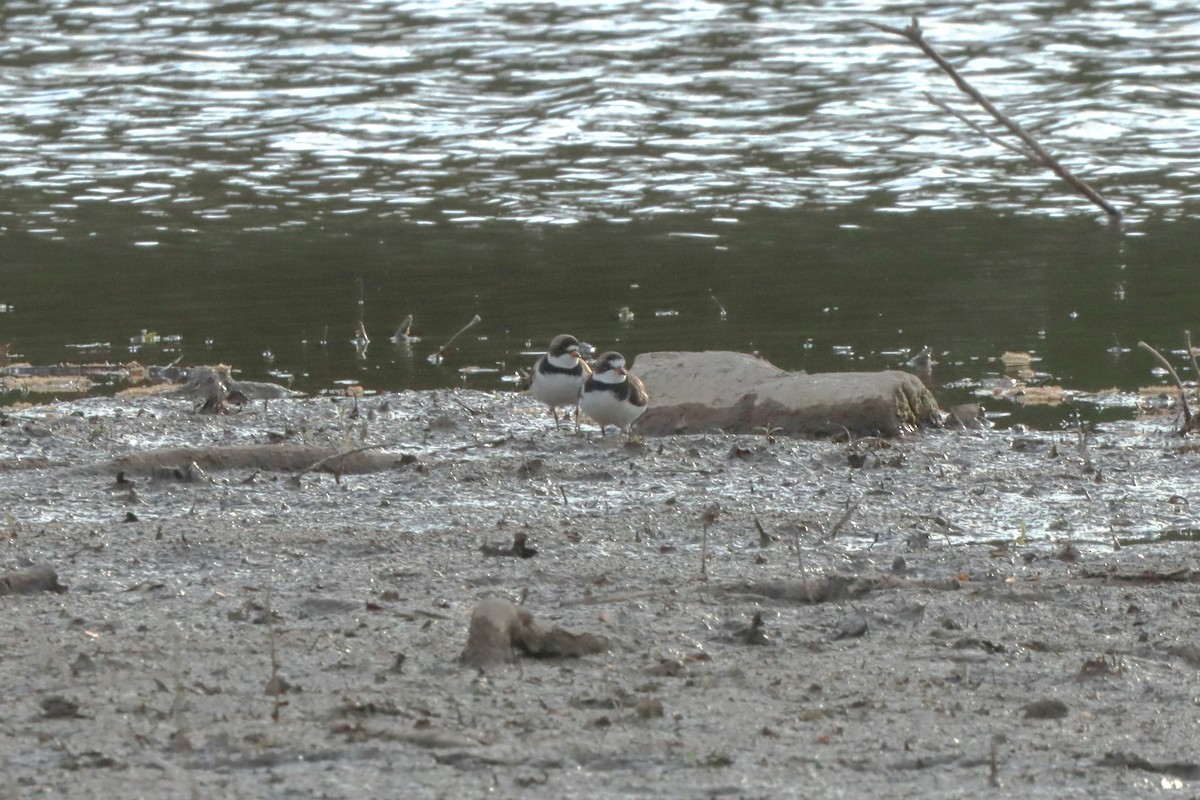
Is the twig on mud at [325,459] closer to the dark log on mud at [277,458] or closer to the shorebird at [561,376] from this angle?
the dark log on mud at [277,458]

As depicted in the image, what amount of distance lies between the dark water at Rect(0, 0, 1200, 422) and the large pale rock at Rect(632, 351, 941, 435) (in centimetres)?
225

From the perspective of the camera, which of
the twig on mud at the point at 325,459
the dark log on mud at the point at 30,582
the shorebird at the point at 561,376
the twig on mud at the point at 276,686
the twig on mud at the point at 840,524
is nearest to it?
the twig on mud at the point at 276,686

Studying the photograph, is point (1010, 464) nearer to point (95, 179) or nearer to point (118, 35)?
point (95, 179)

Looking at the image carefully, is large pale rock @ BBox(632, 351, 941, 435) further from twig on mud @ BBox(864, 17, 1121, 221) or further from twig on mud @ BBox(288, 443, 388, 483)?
twig on mud @ BBox(864, 17, 1121, 221)

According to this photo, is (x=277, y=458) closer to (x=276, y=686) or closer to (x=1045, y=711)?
(x=276, y=686)

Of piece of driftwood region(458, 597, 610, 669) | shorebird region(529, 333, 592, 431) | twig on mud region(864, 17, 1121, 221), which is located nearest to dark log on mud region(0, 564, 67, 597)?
piece of driftwood region(458, 597, 610, 669)

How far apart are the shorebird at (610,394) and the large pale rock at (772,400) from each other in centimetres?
64

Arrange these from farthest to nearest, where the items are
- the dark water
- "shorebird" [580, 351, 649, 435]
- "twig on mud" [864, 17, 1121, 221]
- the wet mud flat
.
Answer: the dark water
"shorebird" [580, 351, 649, 435]
the wet mud flat
"twig on mud" [864, 17, 1121, 221]

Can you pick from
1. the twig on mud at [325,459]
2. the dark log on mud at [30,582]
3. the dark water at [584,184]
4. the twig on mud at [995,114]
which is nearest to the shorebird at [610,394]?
the twig on mud at [325,459]

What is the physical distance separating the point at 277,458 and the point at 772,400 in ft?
9.95

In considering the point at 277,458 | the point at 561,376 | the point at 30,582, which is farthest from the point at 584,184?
the point at 30,582

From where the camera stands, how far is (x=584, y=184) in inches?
963

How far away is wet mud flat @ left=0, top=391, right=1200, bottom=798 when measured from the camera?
14.8 ft

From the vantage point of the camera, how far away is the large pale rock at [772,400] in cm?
1042
